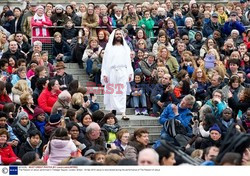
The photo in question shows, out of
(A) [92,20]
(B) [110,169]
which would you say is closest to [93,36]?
(A) [92,20]

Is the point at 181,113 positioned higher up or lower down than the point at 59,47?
lower down

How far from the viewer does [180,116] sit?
27.5 m

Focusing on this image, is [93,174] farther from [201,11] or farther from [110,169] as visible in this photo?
[201,11]

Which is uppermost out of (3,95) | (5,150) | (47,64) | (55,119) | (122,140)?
(47,64)

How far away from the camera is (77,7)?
3894 cm

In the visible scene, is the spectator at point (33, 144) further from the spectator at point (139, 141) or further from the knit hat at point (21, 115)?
the spectator at point (139, 141)

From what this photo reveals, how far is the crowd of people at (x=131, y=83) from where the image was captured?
24.4 metres

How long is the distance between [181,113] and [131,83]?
2738 mm

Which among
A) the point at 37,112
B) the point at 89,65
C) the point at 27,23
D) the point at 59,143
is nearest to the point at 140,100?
the point at 89,65

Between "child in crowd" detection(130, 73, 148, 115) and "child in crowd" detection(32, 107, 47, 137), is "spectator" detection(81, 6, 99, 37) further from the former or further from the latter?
"child in crowd" detection(32, 107, 47, 137)

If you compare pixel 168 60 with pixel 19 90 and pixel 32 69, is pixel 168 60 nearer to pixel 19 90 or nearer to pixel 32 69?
pixel 32 69

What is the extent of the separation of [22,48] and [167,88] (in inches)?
186

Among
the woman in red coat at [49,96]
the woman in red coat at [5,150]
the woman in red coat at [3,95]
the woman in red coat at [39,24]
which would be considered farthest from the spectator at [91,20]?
the woman in red coat at [5,150]

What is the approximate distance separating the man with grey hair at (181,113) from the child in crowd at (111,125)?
3.89ft
